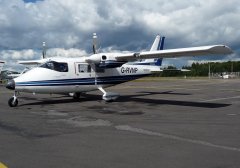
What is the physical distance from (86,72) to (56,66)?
7.16ft

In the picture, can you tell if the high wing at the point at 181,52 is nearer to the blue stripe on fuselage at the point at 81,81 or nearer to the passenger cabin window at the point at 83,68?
the blue stripe on fuselage at the point at 81,81

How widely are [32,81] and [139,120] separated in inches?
321

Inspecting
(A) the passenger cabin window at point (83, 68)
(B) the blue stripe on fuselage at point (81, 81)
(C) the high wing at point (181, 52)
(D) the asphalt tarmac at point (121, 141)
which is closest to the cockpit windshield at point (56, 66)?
(B) the blue stripe on fuselage at point (81, 81)

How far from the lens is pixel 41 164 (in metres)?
6.50

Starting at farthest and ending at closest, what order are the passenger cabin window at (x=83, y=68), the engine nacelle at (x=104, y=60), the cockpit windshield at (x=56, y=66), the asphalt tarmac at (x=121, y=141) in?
1. the engine nacelle at (x=104, y=60)
2. the passenger cabin window at (x=83, y=68)
3. the cockpit windshield at (x=56, y=66)
4. the asphalt tarmac at (x=121, y=141)

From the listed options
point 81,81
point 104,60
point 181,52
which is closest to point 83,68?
point 81,81

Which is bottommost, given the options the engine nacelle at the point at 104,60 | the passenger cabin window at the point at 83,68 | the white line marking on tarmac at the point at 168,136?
the white line marking on tarmac at the point at 168,136

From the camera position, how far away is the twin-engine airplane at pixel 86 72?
1816 cm

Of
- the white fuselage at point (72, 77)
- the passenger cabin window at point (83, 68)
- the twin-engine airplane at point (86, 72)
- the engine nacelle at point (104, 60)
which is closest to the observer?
the twin-engine airplane at point (86, 72)

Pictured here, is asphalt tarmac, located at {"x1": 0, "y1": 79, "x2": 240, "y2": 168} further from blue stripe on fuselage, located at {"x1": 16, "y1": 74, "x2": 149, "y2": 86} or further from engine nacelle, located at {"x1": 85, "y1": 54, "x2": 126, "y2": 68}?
engine nacelle, located at {"x1": 85, "y1": 54, "x2": 126, "y2": 68}

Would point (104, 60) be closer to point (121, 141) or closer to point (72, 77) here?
point (72, 77)

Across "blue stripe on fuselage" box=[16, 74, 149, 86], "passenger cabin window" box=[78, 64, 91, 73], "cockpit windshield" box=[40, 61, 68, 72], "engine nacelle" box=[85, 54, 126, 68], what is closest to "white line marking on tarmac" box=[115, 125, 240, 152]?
"blue stripe on fuselage" box=[16, 74, 149, 86]

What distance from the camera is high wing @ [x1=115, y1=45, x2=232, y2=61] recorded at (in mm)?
16328

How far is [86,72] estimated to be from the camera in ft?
69.8
